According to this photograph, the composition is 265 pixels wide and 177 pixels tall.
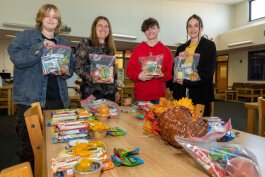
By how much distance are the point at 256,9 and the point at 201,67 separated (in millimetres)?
9898

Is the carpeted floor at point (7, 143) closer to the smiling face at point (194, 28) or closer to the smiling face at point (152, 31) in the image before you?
the smiling face at point (152, 31)

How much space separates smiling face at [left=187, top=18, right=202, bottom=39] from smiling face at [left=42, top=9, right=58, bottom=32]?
1.19 meters

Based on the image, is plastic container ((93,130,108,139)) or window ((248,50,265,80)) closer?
plastic container ((93,130,108,139))

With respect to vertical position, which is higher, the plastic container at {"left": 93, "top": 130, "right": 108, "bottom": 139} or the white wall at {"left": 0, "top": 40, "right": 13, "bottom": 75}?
the white wall at {"left": 0, "top": 40, "right": 13, "bottom": 75}

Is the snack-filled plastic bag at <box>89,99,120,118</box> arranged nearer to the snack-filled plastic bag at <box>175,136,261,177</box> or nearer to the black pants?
the black pants

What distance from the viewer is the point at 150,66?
1987 millimetres

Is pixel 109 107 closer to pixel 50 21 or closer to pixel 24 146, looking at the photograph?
pixel 24 146

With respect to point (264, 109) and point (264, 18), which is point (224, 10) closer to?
point (264, 18)

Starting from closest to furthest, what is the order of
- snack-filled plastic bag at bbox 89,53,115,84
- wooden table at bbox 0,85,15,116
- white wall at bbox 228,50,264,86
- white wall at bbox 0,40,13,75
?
snack-filled plastic bag at bbox 89,53,115,84
wooden table at bbox 0,85,15,116
white wall at bbox 0,40,13,75
white wall at bbox 228,50,264,86

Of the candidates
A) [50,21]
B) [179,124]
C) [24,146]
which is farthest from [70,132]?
[50,21]

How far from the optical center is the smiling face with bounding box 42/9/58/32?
1.64 m

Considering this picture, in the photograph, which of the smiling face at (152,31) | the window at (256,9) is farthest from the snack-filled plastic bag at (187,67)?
the window at (256,9)

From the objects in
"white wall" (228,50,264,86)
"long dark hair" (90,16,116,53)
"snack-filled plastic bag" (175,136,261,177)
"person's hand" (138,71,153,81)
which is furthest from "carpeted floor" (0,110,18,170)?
"white wall" (228,50,264,86)

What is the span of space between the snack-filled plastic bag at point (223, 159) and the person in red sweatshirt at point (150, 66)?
1275 mm
